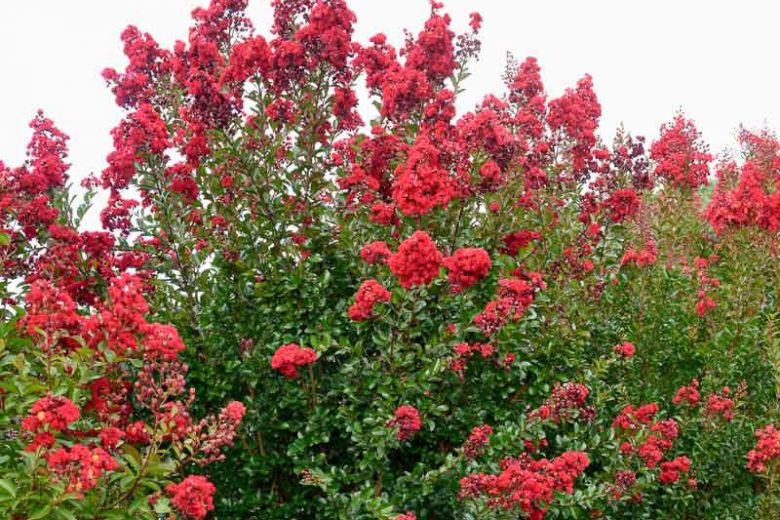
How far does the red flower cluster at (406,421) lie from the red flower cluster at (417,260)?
32.5 inches

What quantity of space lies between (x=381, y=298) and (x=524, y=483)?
1392 millimetres

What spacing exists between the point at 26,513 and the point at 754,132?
17.3 m

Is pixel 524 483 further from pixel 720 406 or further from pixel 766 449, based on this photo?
pixel 720 406

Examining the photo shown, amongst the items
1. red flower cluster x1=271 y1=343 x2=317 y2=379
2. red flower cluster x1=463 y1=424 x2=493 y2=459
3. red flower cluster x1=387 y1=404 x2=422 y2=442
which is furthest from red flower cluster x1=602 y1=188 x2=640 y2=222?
red flower cluster x1=271 y1=343 x2=317 y2=379

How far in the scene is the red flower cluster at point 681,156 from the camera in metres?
9.13

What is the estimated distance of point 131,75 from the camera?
7.15 m

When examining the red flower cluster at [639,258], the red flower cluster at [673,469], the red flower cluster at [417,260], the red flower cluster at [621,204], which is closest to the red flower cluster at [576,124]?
the red flower cluster at [621,204]

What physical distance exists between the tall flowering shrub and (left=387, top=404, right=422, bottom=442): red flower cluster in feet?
0.05

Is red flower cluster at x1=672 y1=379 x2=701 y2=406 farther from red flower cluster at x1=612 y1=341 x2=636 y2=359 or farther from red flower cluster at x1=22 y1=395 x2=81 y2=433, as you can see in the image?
red flower cluster at x1=22 y1=395 x2=81 y2=433

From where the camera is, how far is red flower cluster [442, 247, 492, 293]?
5.01 meters

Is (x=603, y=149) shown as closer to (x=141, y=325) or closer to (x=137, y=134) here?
(x=137, y=134)

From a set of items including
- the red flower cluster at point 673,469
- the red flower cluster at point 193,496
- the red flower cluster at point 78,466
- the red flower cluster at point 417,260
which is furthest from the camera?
the red flower cluster at point 673,469

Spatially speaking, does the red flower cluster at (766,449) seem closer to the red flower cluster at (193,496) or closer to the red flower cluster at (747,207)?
the red flower cluster at (747,207)

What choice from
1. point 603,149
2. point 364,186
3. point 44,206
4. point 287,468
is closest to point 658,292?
point 603,149
